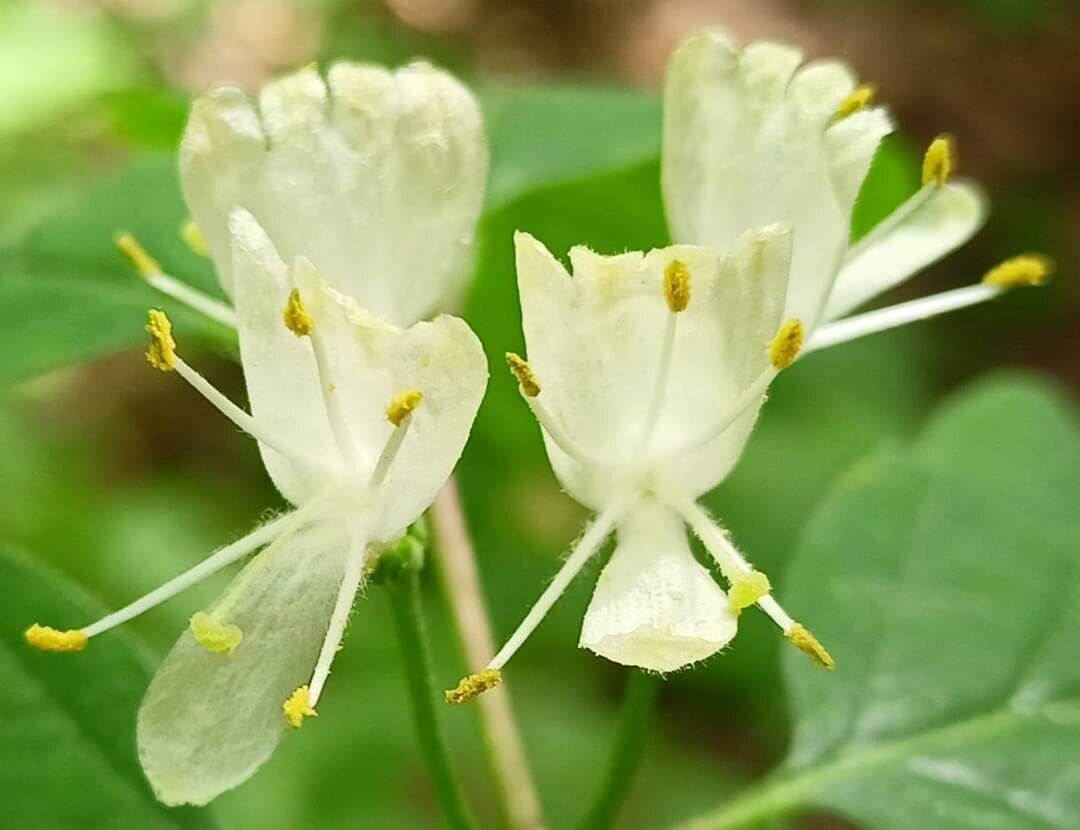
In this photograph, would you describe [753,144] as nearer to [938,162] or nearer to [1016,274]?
Result: [938,162]

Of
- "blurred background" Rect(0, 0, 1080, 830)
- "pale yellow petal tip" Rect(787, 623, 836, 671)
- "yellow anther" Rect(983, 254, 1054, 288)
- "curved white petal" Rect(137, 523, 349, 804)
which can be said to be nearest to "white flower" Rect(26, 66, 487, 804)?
"curved white petal" Rect(137, 523, 349, 804)

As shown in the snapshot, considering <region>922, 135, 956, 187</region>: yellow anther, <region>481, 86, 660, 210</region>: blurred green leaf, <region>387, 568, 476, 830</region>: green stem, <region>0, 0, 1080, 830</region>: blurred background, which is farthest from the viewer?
<region>0, 0, 1080, 830</region>: blurred background

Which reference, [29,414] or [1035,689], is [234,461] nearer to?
[29,414]

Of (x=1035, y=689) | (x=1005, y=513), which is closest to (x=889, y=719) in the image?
(x=1035, y=689)

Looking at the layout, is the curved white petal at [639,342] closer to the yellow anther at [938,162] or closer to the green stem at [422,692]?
the green stem at [422,692]

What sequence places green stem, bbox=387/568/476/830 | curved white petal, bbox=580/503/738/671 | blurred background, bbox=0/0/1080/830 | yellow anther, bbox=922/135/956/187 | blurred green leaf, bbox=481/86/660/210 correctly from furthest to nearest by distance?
blurred background, bbox=0/0/1080/830, blurred green leaf, bbox=481/86/660/210, yellow anther, bbox=922/135/956/187, green stem, bbox=387/568/476/830, curved white petal, bbox=580/503/738/671

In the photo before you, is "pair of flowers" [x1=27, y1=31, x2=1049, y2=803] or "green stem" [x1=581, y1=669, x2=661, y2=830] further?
"green stem" [x1=581, y1=669, x2=661, y2=830]

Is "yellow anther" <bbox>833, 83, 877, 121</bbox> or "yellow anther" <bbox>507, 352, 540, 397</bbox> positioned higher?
"yellow anther" <bbox>833, 83, 877, 121</bbox>

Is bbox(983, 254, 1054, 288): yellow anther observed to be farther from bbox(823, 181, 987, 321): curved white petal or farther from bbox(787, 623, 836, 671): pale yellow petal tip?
bbox(787, 623, 836, 671): pale yellow petal tip
